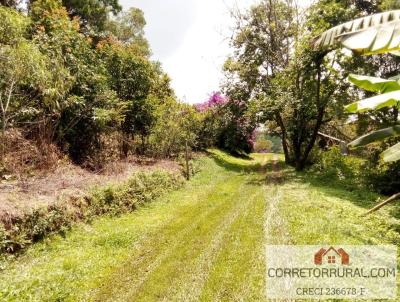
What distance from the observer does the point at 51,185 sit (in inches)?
408

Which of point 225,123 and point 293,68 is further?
point 225,123

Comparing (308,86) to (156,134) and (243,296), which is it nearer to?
(156,134)

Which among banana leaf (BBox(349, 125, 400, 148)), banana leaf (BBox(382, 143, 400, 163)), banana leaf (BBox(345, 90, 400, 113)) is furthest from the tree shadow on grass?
banana leaf (BBox(345, 90, 400, 113))

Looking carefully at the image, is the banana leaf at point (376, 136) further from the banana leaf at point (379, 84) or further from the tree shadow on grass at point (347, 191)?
the tree shadow on grass at point (347, 191)

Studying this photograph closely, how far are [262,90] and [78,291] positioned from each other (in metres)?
20.6

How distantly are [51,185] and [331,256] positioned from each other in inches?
319

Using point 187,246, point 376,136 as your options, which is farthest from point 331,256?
point 187,246

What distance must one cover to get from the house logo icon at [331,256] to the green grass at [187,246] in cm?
47

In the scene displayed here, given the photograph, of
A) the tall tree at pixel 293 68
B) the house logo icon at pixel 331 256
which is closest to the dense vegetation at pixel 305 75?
the tall tree at pixel 293 68

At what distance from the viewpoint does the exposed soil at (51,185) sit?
8423mm

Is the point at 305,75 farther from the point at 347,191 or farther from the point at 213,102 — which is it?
the point at 213,102

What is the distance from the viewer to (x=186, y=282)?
252 inches

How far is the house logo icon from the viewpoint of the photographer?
6.67 m

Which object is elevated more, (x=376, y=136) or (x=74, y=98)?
(x=74, y=98)
